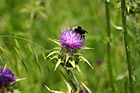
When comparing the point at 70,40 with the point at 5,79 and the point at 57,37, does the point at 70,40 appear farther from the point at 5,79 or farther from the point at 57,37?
the point at 57,37

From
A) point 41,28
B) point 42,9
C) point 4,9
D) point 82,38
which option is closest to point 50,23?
point 41,28

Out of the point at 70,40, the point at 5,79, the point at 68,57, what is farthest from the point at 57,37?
the point at 5,79

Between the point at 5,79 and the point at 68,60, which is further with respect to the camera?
the point at 68,60

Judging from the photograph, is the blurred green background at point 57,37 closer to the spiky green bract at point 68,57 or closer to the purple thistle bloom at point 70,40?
the purple thistle bloom at point 70,40

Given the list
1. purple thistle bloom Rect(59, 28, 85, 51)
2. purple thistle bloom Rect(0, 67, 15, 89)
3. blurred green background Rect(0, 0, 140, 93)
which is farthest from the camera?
blurred green background Rect(0, 0, 140, 93)

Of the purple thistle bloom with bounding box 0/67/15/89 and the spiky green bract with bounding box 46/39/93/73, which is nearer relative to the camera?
the purple thistle bloom with bounding box 0/67/15/89

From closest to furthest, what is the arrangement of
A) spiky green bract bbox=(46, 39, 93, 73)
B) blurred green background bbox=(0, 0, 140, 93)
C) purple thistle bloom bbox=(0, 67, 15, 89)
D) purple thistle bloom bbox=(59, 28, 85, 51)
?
purple thistle bloom bbox=(0, 67, 15, 89) < spiky green bract bbox=(46, 39, 93, 73) < purple thistle bloom bbox=(59, 28, 85, 51) < blurred green background bbox=(0, 0, 140, 93)

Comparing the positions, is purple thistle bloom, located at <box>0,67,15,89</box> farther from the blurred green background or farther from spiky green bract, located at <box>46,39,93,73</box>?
the blurred green background

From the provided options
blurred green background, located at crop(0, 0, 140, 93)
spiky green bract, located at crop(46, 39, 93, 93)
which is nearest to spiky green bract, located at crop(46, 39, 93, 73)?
spiky green bract, located at crop(46, 39, 93, 93)
